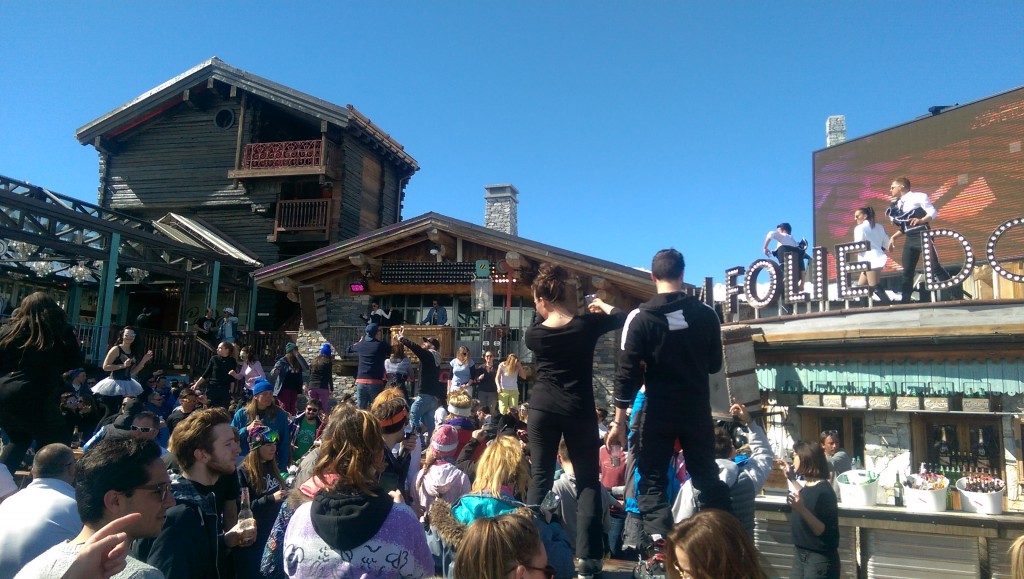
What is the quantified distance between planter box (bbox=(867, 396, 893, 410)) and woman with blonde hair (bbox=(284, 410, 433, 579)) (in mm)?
9272

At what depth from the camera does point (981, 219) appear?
17.5 meters

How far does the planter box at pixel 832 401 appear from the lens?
33.9 ft

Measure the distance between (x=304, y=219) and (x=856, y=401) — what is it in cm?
1686

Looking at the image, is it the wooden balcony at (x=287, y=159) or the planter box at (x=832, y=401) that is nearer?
the planter box at (x=832, y=401)

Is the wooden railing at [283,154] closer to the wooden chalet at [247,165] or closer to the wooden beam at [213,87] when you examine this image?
the wooden chalet at [247,165]

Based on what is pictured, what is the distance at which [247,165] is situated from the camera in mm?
21641

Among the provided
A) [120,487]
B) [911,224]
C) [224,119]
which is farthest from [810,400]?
[224,119]

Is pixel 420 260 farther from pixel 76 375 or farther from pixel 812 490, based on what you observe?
pixel 812 490

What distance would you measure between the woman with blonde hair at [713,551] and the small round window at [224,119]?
24.0 meters

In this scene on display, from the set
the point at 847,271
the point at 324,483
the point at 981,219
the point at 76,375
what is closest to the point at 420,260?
the point at 76,375

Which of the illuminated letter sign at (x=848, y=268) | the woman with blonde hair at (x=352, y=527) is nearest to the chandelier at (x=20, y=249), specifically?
the woman with blonde hair at (x=352, y=527)

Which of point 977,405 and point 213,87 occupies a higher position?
point 213,87

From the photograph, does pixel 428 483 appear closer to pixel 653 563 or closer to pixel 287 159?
pixel 653 563

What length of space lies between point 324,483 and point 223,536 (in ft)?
2.58
